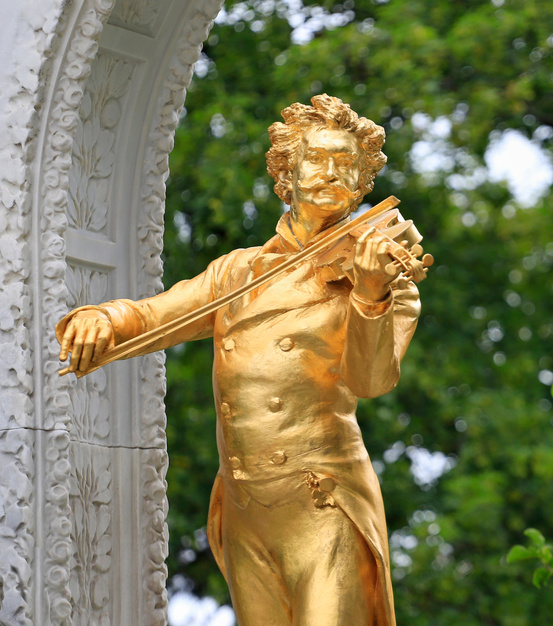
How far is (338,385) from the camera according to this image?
4.10 m

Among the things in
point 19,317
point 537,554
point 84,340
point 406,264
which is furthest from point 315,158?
point 537,554

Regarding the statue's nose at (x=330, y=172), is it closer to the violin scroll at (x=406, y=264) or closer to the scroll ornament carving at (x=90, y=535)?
the violin scroll at (x=406, y=264)

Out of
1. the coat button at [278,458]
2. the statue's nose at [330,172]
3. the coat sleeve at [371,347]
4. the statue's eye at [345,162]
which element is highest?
the statue's eye at [345,162]

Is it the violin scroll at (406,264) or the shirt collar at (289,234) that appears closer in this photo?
the violin scroll at (406,264)

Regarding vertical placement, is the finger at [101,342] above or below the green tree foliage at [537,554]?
above

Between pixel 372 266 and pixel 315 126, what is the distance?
67 cm

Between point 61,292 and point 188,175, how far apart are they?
5261 mm

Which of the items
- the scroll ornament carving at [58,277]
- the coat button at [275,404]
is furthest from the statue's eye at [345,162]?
the scroll ornament carving at [58,277]

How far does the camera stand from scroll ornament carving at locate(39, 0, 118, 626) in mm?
4348

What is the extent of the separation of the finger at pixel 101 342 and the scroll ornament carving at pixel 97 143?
2.85 ft

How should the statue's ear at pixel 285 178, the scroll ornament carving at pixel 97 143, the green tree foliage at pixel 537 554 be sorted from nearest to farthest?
the statue's ear at pixel 285 178, the scroll ornament carving at pixel 97 143, the green tree foliage at pixel 537 554

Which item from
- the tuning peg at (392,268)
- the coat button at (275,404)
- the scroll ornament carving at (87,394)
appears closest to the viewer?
the tuning peg at (392,268)

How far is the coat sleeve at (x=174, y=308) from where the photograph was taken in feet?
13.8

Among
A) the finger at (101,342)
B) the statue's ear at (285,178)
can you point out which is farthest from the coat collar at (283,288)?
the finger at (101,342)
